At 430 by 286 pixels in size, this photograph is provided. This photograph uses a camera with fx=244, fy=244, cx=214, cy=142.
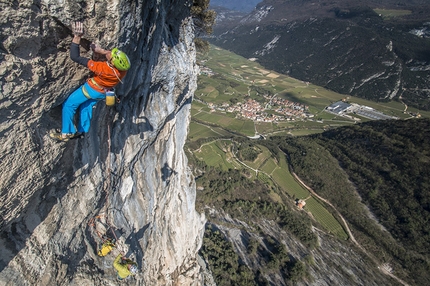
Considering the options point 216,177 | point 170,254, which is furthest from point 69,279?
point 216,177

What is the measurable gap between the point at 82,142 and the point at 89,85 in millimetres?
1720

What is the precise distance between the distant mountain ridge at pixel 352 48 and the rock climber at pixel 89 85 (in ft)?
361

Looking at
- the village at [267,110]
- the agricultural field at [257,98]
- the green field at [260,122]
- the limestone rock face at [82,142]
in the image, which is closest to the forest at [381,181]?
the green field at [260,122]

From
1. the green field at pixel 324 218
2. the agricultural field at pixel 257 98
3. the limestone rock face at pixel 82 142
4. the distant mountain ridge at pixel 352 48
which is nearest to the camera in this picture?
the limestone rock face at pixel 82 142

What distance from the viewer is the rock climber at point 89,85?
4.37 metres

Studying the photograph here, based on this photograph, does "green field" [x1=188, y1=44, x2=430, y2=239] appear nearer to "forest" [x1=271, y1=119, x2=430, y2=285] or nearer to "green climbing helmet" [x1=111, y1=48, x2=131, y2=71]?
"forest" [x1=271, y1=119, x2=430, y2=285]

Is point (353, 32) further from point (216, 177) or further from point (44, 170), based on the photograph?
point (44, 170)

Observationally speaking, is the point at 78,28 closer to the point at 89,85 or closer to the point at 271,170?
the point at 89,85

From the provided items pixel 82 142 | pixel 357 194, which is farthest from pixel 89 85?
pixel 357 194

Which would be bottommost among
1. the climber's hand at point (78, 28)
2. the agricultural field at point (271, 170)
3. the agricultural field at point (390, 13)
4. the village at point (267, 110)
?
the agricultural field at point (271, 170)

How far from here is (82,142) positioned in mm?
5828

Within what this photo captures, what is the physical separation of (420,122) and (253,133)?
3401 centimetres

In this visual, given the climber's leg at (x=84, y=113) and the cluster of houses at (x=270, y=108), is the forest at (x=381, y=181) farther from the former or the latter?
the climber's leg at (x=84, y=113)

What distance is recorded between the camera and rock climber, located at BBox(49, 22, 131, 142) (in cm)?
437
